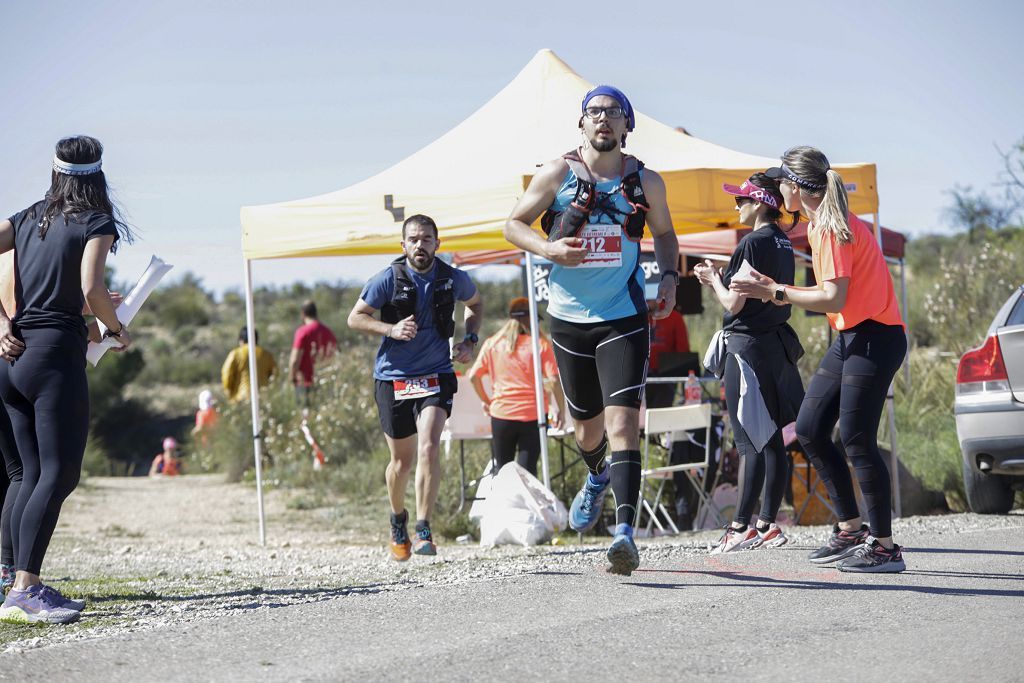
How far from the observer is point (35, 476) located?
584 centimetres

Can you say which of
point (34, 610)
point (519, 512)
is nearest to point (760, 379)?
point (519, 512)

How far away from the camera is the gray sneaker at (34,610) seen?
5.45 m

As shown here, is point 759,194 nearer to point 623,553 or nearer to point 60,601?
point 623,553

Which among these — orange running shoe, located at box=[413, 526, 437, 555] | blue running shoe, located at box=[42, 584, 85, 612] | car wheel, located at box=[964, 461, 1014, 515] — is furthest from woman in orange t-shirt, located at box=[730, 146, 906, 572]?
blue running shoe, located at box=[42, 584, 85, 612]

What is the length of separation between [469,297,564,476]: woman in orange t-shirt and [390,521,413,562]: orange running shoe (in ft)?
7.01

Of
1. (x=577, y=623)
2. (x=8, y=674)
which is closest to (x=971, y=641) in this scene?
(x=577, y=623)

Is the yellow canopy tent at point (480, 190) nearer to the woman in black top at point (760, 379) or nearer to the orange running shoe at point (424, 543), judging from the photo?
the orange running shoe at point (424, 543)

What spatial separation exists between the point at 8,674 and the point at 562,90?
8424 millimetres

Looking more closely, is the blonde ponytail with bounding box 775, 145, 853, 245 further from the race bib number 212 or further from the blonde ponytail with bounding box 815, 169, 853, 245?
the race bib number 212

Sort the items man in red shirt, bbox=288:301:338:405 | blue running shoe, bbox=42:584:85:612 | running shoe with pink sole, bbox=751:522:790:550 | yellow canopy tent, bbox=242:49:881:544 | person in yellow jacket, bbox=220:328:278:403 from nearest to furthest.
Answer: blue running shoe, bbox=42:584:85:612, running shoe with pink sole, bbox=751:522:790:550, yellow canopy tent, bbox=242:49:881:544, man in red shirt, bbox=288:301:338:405, person in yellow jacket, bbox=220:328:278:403

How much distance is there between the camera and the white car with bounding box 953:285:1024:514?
27.6 feet

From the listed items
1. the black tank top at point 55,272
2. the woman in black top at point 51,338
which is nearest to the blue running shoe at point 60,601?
the woman in black top at point 51,338

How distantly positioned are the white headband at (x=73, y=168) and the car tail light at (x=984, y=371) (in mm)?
5831

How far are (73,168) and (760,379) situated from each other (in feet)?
13.0
